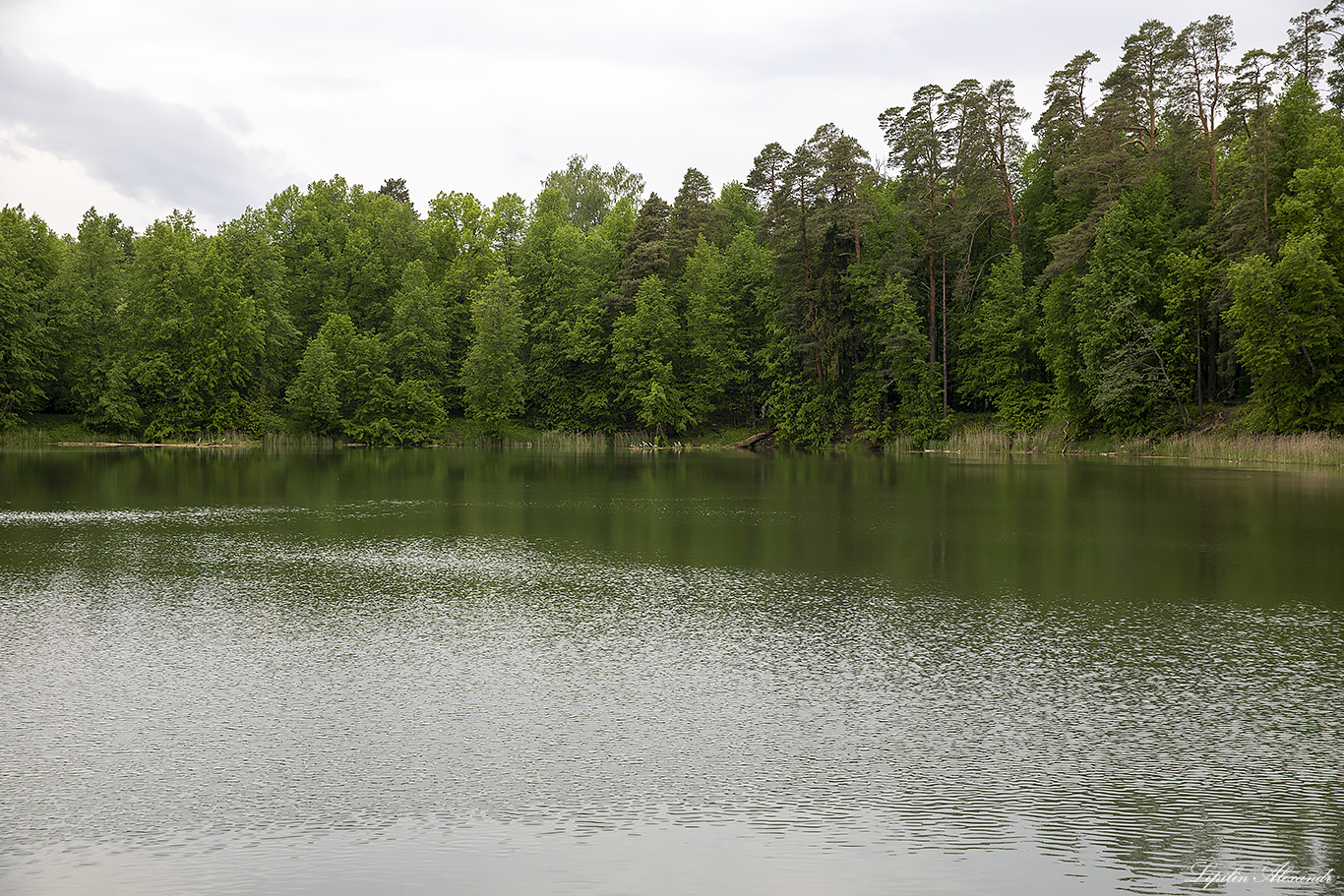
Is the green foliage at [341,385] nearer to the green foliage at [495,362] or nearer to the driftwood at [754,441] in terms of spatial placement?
the green foliage at [495,362]

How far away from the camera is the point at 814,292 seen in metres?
77.7

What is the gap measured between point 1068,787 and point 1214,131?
214 feet

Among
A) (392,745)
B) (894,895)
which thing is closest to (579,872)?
(894,895)

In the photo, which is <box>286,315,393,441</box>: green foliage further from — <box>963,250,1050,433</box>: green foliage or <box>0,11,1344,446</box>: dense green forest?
<box>963,250,1050,433</box>: green foliage

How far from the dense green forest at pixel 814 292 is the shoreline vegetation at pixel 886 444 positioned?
1.22m

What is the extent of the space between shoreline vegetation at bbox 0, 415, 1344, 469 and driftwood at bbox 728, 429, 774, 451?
0.08 m

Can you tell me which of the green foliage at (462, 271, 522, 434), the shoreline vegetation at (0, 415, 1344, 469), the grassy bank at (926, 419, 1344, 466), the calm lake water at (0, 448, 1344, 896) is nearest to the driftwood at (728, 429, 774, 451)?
the shoreline vegetation at (0, 415, 1344, 469)

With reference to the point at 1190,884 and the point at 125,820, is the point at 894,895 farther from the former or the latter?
the point at 125,820

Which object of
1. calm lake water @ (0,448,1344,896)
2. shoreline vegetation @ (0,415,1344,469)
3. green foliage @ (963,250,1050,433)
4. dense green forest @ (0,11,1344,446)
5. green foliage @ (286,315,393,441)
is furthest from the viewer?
green foliage @ (286,315,393,441)

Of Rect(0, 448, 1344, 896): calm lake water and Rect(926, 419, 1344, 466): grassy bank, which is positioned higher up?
Rect(926, 419, 1344, 466): grassy bank

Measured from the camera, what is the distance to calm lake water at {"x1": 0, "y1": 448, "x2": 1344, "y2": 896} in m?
6.04

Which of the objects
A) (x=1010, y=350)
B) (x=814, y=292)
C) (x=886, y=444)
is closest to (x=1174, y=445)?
(x=1010, y=350)

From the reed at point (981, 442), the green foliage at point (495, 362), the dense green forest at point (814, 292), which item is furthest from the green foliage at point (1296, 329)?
the green foliage at point (495, 362)

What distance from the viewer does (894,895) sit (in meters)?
5.64
